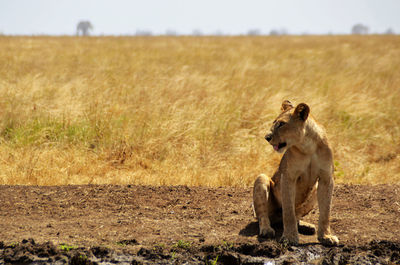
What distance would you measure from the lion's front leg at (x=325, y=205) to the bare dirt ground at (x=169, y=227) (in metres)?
0.08

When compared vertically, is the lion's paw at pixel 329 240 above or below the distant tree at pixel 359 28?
below

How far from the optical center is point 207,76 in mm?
12055

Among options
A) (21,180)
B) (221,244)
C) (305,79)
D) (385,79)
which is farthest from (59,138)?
(385,79)

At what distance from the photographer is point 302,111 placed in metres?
3.81

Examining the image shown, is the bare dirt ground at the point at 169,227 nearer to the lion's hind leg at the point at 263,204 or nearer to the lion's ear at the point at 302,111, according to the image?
the lion's hind leg at the point at 263,204

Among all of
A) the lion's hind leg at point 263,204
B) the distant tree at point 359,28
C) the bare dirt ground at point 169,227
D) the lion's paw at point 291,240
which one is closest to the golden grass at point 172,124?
the bare dirt ground at point 169,227

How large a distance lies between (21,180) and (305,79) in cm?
784

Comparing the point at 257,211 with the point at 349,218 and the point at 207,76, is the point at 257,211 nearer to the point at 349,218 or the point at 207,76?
the point at 349,218

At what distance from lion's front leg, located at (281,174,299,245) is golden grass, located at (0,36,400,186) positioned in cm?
233

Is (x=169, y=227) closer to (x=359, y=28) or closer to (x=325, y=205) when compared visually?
(x=325, y=205)

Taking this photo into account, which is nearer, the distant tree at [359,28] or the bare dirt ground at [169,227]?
the bare dirt ground at [169,227]

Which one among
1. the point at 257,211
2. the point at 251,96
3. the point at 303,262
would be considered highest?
the point at 251,96

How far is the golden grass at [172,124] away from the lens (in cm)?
696

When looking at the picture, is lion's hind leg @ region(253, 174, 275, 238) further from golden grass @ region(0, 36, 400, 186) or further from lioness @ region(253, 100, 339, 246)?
golden grass @ region(0, 36, 400, 186)
